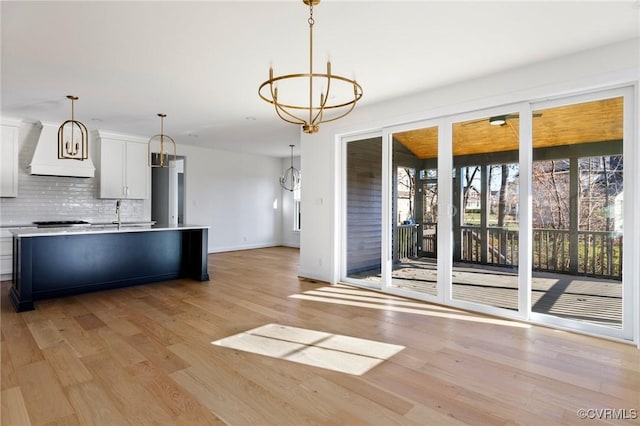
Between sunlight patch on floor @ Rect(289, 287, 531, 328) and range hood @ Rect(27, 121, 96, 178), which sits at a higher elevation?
range hood @ Rect(27, 121, 96, 178)

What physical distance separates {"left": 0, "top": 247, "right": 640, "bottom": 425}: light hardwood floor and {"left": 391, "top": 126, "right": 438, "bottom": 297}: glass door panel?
59 cm

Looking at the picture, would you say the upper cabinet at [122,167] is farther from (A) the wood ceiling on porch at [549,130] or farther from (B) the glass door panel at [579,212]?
(B) the glass door panel at [579,212]

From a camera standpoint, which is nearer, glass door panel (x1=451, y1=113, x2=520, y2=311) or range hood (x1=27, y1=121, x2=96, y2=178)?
glass door panel (x1=451, y1=113, x2=520, y2=311)

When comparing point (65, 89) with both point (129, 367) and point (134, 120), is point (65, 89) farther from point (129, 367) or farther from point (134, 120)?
point (129, 367)

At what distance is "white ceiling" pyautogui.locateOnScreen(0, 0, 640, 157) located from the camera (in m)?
2.49

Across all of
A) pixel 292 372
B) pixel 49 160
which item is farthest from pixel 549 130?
pixel 49 160

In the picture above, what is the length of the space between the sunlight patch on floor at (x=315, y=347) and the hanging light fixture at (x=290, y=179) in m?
6.54

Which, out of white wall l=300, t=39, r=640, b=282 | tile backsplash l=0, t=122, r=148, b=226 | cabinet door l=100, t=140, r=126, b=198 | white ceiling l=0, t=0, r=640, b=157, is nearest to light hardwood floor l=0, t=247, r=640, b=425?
white wall l=300, t=39, r=640, b=282

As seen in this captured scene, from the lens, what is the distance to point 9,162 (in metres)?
5.48

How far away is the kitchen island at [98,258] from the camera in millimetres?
4059

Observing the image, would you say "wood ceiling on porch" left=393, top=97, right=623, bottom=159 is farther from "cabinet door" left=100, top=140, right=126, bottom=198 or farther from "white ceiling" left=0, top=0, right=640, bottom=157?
"cabinet door" left=100, top=140, right=126, bottom=198

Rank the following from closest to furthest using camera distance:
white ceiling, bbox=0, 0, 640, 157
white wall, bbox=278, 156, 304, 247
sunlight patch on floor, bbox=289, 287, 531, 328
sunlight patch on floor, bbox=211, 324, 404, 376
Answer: white ceiling, bbox=0, 0, 640, 157, sunlight patch on floor, bbox=211, 324, 404, 376, sunlight patch on floor, bbox=289, 287, 531, 328, white wall, bbox=278, 156, 304, 247

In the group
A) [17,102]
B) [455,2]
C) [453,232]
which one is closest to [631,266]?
[453,232]

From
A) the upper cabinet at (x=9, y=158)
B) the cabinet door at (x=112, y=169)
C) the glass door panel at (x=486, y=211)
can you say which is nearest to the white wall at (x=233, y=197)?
the cabinet door at (x=112, y=169)
